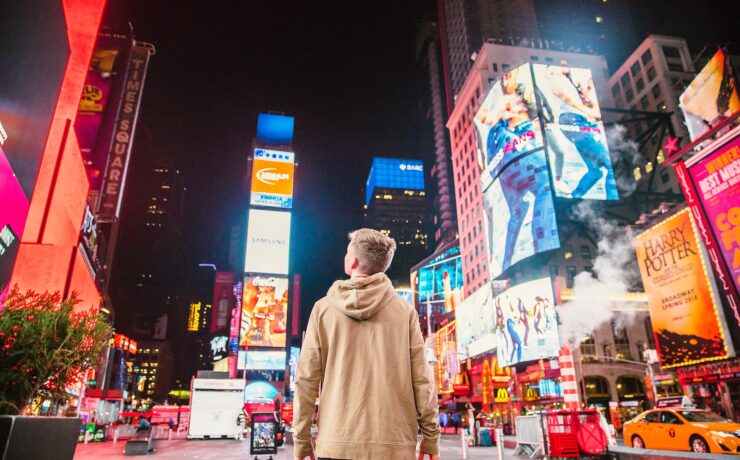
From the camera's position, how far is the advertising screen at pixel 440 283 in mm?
75625

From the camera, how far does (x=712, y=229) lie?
18.5 metres

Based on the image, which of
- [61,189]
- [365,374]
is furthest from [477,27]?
[365,374]

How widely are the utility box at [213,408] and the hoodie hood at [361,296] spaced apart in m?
24.1

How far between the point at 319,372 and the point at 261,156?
2847 inches

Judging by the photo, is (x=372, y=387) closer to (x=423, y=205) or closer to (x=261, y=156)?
(x=261, y=156)

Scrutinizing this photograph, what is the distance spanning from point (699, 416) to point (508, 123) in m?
38.5

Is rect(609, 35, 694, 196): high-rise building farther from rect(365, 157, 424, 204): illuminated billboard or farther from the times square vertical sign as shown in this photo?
rect(365, 157, 424, 204): illuminated billboard

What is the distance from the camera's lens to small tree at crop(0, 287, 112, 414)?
16.8ft

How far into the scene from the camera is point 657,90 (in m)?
57.1

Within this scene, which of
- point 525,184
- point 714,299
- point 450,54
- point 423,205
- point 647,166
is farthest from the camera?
point 423,205

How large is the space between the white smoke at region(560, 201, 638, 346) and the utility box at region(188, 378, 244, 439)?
29594mm

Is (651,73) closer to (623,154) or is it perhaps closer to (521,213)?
(623,154)

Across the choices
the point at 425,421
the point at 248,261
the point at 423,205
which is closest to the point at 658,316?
the point at 425,421

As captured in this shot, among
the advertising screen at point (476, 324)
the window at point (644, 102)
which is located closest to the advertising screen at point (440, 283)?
the advertising screen at point (476, 324)
